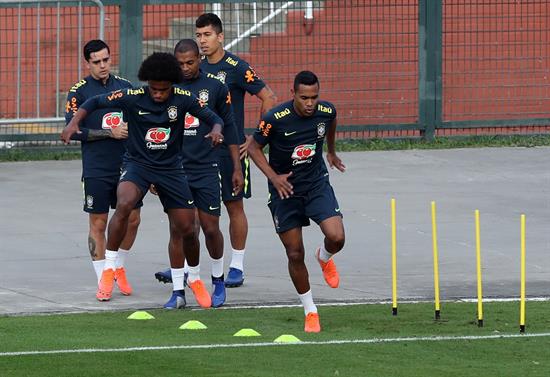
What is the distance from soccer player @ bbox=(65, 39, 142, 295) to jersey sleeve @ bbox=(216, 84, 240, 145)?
0.80 m

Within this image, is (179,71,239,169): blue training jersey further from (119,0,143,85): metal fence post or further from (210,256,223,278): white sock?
(119,0,143,85): metal fence post

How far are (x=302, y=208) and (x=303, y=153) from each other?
399 millimetres

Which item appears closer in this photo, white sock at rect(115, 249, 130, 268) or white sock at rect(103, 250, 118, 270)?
white sock at rect(103, 250, 118, 270)

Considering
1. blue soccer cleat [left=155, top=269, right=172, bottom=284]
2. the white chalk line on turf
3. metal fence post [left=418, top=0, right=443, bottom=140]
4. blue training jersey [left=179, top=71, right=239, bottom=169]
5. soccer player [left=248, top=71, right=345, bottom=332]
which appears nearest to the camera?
the white chalk line on turf

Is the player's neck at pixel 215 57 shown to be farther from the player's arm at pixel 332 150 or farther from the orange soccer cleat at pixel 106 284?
the orange soccer cleat at pixel 106 284

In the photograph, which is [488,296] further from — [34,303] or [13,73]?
[13,73]

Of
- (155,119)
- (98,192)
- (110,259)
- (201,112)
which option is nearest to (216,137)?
(201,112)

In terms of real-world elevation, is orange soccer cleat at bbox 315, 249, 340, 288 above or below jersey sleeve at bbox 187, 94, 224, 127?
below

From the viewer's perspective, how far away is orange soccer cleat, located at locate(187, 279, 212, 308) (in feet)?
36.5

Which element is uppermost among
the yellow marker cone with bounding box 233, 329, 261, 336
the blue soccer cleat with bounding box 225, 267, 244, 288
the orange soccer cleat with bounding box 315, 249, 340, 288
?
the orange soccer cleat with bounding box 315, 249, 340, 288

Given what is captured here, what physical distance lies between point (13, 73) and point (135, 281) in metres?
7.32

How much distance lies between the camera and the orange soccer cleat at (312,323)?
10.0 metres

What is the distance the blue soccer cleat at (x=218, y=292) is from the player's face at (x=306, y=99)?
1718 millimetres

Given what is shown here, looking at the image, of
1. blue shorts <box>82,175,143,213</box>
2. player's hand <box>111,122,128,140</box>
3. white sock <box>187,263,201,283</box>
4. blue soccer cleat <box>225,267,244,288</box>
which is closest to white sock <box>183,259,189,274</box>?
white sock <box>187,263,201,283</box>
